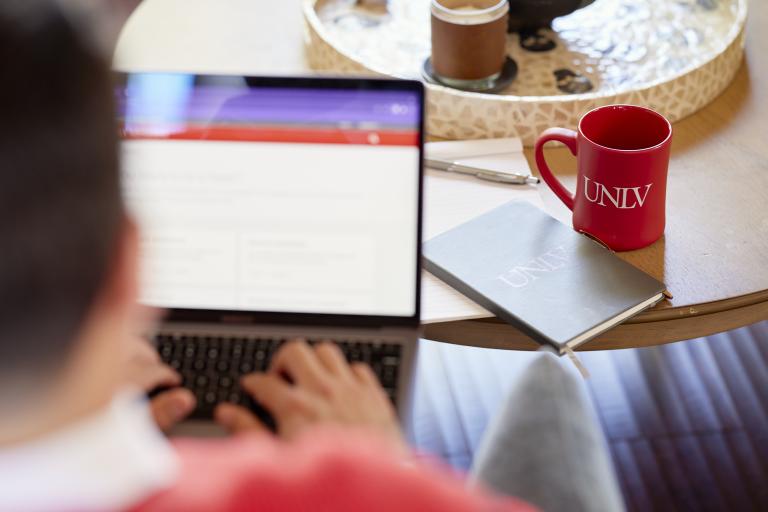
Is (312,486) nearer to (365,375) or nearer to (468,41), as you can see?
(365,375)

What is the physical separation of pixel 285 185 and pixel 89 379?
1.41 ft

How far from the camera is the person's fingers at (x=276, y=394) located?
2.85ft

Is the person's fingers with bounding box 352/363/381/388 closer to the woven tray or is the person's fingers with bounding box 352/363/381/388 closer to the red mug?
the red mug

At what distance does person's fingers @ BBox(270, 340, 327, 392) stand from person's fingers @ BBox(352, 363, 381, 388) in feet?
0.10

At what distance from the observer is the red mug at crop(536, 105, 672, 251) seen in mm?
1016

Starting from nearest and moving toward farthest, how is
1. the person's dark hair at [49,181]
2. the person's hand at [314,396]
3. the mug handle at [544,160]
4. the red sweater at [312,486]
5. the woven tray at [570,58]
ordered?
the person's dark hair at [49,181] → the red sweater at [312,486] → the person's hand at [314,396] → the mug handle at [544,160] → the woven tray at [570,58]

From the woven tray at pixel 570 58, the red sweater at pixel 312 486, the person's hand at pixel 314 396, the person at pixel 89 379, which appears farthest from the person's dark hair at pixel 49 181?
the woven tray at pixel 570 58

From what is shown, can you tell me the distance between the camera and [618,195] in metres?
1.03

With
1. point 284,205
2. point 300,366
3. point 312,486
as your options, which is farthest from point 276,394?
point 312,486

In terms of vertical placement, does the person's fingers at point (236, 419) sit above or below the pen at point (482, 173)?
above

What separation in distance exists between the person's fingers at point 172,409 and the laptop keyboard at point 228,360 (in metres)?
0.01

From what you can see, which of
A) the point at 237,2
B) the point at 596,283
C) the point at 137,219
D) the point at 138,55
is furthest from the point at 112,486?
the point at 237,2

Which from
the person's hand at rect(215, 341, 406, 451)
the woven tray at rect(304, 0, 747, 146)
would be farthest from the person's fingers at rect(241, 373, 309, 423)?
the woven tray at rect(304, 0, 747, 146)

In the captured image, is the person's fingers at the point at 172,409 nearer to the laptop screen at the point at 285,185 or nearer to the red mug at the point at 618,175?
the laptop screen at the point at 285,185
